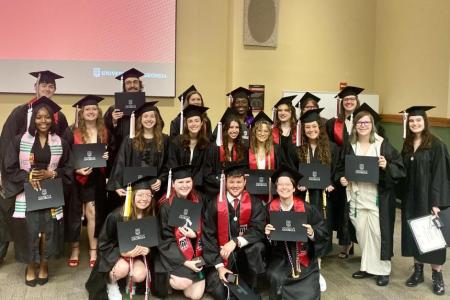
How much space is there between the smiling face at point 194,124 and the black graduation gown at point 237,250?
77cm

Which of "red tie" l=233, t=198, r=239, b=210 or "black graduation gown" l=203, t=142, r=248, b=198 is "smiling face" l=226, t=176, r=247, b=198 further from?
"black graduation gown" l=203, t=142, r=248, b=198

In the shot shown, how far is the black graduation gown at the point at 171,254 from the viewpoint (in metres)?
3.46

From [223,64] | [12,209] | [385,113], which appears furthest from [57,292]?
[385,113]

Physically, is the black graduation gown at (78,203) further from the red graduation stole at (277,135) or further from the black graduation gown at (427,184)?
the black graduation gown at (427,184)

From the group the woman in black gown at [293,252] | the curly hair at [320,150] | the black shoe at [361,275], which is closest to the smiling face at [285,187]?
Result: the woman in black gown at [293,252]

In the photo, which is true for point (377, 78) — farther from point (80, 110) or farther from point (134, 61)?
point (80, 110)

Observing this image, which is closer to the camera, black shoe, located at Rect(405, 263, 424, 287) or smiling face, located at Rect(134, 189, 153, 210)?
smiling face, located at Rect(134, 189, 153, 210)

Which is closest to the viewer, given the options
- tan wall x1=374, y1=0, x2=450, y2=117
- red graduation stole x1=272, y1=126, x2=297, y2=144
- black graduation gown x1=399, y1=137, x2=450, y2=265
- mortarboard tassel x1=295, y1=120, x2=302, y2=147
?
black graduation gown x1=399, y1=137, x2=450, y2=265

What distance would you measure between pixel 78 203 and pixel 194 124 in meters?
1.39

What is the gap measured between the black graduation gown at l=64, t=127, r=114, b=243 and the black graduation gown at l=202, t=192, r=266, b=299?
1.31 m

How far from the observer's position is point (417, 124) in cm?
375

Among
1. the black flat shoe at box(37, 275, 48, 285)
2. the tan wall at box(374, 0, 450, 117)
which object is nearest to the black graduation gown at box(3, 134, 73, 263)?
the black flat shoe at box(37, 275, 48, 285)

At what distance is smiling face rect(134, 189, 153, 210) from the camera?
137 inches

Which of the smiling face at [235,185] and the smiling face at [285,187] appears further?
the smiling face at [235,185]
